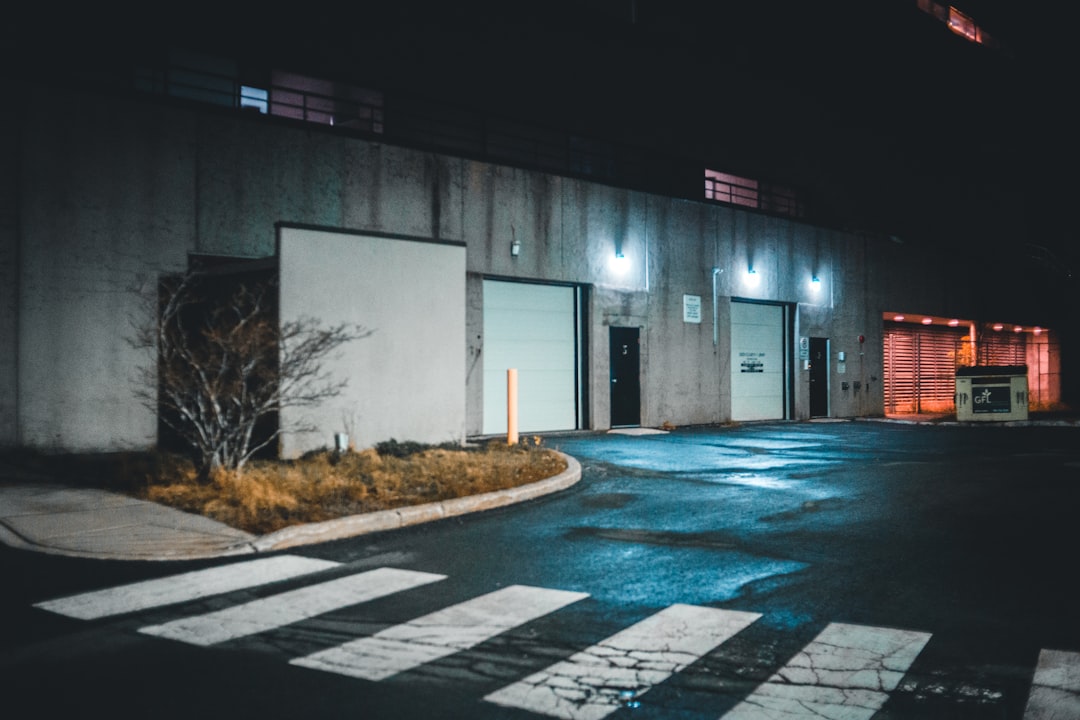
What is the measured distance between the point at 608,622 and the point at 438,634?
3.49 feet

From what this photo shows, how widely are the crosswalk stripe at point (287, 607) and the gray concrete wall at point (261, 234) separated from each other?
6918mm

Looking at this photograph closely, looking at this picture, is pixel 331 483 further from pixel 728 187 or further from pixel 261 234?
pixel 728 187

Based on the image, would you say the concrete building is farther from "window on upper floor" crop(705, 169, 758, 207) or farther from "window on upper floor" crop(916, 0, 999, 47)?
"window on upper floor" crop(916, 0, 999, 47)

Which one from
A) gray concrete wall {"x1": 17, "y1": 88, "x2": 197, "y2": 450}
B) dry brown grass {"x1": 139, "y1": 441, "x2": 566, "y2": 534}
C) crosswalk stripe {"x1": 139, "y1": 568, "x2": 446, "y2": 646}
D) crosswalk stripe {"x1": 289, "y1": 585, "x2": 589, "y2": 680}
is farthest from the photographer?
gray concrete wall {"x1": 17, "y1": 88, "x2": 197, "y2": 450}

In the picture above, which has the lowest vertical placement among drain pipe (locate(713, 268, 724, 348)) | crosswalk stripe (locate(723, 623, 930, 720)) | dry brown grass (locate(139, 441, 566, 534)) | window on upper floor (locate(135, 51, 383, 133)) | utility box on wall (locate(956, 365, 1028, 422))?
crosswalk stripe (locate(723, 623, 930, 720))

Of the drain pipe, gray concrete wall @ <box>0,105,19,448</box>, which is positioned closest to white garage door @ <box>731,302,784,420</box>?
the drain pipe

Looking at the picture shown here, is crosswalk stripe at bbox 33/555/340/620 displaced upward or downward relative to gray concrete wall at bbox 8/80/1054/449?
downward

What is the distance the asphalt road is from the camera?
158 inches

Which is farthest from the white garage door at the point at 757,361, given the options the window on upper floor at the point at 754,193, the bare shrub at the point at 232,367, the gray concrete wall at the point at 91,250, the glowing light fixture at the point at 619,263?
the gray concrete wall at the point at 91,250

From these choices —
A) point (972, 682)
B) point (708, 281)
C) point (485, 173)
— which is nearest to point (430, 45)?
point (485, 173)

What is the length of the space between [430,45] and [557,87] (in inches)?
159

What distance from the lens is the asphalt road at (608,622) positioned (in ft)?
13.1

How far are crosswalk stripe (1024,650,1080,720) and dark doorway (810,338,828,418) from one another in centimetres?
2360

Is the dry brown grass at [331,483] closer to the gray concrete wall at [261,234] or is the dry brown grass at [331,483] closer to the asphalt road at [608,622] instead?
the asphalt road at [608,622]
